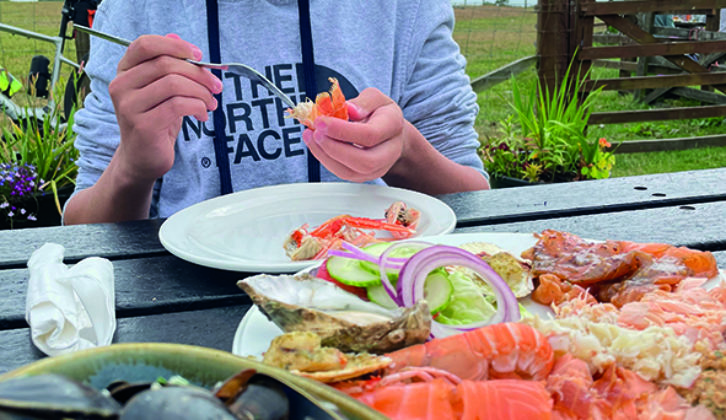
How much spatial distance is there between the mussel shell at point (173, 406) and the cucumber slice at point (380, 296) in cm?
49

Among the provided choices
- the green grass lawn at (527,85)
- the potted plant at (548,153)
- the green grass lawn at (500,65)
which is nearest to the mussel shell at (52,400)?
the potted plant at (548,153)

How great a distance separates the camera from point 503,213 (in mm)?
1588

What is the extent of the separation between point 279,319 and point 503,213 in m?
0.95

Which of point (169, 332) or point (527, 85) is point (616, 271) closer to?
point (169, 332)

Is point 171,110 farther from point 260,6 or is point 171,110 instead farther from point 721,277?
point 721,277

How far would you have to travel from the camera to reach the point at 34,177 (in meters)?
3.24

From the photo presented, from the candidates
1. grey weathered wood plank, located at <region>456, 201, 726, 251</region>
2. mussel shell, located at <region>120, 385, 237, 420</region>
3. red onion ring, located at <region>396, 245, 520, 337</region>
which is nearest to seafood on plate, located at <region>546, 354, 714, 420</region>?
red onion ring, located at <region>396, 245, 520, 337</region>

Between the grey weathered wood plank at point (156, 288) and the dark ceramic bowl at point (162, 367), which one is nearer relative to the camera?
the dark ceramic bowl at point (162, 367)

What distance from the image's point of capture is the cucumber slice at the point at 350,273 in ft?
2.93

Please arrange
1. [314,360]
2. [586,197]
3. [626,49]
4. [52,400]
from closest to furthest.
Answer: [52,400]
[314,360]
[586,197]
[626,49]

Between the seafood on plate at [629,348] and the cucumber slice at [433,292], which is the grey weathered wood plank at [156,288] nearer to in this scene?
the cucumber slice at [433,292]

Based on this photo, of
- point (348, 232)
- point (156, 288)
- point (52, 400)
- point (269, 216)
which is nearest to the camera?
point (52, 400)

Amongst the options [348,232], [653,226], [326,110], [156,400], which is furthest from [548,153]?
[156,400]

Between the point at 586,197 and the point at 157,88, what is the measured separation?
3.60 feet
